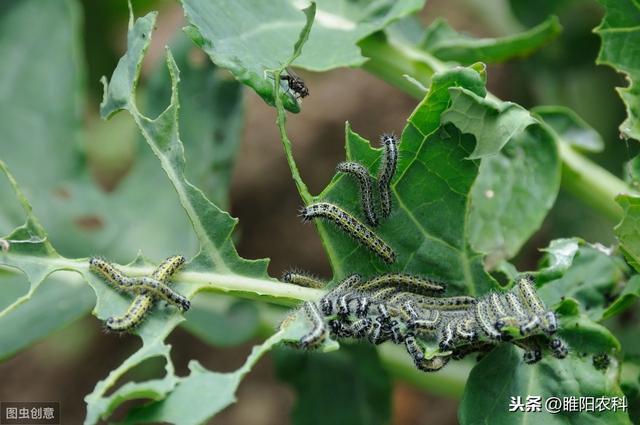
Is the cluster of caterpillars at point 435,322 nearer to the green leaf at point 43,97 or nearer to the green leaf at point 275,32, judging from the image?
the green leaf at point 275,32

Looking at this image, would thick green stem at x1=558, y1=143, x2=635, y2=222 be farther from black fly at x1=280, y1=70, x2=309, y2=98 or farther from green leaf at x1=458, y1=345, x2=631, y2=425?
black fly at x1=280, y1=70, x2=309, y2=98

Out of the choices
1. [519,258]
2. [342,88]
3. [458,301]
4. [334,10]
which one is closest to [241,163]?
[342,88]

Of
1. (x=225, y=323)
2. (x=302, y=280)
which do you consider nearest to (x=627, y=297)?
(x=302, y=280)

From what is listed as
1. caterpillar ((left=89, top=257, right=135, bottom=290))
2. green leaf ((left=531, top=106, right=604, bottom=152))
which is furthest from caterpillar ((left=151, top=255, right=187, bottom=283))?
green leaf ((left=531, top=106, right=604, bottom=152))

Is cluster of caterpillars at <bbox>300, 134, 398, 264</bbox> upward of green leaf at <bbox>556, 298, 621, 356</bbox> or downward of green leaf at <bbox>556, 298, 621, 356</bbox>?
upward

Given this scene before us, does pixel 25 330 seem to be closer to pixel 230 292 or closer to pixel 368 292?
pixel 230 292

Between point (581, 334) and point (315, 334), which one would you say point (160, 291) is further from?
point (581, 334)

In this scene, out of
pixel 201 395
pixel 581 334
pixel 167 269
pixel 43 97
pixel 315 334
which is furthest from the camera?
pixel 43 97
